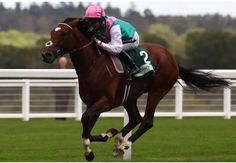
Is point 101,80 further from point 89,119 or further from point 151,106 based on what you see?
point 151,106

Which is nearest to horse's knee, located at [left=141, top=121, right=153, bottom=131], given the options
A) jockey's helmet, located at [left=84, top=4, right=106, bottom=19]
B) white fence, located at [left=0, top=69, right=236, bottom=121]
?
jockey's helmet, located at [left=84, top=4, right=106, bottom=19]

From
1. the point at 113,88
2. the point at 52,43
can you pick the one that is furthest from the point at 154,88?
the point at 52,43

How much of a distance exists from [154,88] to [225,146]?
219 cm

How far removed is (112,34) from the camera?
10.0 meters

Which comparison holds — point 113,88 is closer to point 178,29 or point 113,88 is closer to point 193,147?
point 193,147

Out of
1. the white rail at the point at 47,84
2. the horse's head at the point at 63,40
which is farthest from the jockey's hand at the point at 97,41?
the white rail at the point at 47,84

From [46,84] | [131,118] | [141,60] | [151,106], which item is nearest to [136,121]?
[131,118]

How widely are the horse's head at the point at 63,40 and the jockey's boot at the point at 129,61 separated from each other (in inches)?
20.1

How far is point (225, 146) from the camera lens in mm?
12664

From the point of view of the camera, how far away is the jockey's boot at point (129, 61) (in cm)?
1025

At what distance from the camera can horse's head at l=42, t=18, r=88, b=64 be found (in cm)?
943

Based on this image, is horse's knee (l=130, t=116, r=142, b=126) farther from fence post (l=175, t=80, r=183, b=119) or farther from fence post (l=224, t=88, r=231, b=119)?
fence post (l=224, t=88, r=231, b=119)

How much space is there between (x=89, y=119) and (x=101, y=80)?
47cm

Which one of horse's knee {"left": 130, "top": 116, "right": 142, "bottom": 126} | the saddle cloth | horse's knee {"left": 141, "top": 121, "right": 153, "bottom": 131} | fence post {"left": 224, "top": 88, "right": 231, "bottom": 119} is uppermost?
the saddle cloth
